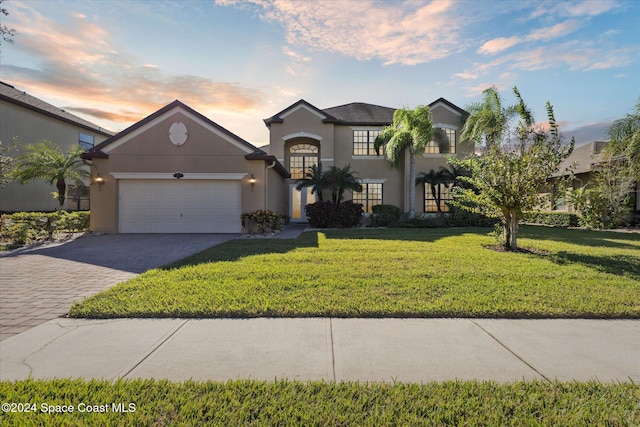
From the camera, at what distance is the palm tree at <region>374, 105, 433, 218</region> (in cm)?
1852

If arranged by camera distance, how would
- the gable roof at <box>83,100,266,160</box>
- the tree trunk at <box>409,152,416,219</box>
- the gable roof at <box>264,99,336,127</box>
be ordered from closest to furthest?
the gable roof at <box>83,100,266,160</box>
the tree trunk at <box>409,152,416,219</box>
the gable roof at <box>264,99,336,127</box>

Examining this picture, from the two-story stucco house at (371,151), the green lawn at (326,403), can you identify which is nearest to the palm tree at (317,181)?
the two-story stucco house at (371,151)

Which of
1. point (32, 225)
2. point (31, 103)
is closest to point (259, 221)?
point (32, 225)

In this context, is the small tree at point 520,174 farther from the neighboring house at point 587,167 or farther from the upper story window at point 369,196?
the neighboring house at point 587,167

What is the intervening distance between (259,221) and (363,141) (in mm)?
10341

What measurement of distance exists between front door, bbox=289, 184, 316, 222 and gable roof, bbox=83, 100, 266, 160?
7490 mm

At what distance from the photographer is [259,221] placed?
14.5m

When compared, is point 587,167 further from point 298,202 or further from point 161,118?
point 161,118

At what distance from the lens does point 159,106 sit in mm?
15633

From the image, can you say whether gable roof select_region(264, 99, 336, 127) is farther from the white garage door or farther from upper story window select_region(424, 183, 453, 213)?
upper story window select_region(424, 183, 453, 213)

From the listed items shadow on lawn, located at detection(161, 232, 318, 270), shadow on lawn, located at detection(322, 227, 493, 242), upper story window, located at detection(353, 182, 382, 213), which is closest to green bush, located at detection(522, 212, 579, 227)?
shadow on lawn, located at detection(322, 227, 493, 242)

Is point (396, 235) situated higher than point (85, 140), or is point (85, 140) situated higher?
point (85, 140)

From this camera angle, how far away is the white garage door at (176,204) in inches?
577

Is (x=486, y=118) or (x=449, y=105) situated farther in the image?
(x=449, y=105)
